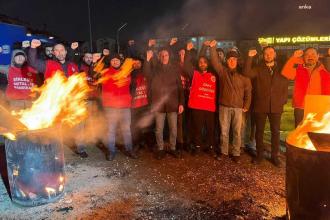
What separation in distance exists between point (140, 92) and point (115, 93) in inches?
28.1

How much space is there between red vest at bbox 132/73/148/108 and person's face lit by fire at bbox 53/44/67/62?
160cm

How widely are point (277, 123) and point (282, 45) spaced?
48.3ft

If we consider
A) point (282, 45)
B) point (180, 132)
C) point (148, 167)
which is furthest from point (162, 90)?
point (282, 45)

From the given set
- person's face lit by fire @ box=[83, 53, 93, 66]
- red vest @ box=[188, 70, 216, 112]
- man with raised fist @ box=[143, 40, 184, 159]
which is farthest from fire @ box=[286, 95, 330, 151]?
person's face lit by fire @ box=[83, 53, 93, 66]

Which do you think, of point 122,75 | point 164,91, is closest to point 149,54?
point 122,75

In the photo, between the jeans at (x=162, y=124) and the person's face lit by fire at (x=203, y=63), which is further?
the jeans at (x=162, y=124)

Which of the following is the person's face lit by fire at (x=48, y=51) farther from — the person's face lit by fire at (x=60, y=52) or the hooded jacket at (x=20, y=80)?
the person's face lit by fire at (x=60, y=52)

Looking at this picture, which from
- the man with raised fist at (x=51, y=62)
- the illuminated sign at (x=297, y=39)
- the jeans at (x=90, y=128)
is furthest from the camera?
the illuminated sign at (x=297, y=39)

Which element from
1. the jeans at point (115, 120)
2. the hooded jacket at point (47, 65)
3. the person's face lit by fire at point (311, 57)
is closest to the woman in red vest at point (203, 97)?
the jeans at point (115, 120)

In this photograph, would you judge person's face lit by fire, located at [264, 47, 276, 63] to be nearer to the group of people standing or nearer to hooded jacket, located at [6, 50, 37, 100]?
the group of people standing

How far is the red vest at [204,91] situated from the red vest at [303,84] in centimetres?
161

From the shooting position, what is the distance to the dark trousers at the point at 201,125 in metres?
7.00

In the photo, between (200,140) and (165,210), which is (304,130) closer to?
(165,210)

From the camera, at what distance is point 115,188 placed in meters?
5.52
